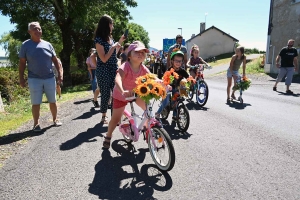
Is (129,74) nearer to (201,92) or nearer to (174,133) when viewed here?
(174,133)

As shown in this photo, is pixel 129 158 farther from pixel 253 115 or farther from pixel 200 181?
pixel 253 115

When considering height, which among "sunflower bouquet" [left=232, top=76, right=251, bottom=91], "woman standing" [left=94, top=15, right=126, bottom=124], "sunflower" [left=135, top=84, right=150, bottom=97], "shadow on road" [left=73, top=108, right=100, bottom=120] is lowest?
"shadow on road" [left=73, top=108, right=100, bottom=120]

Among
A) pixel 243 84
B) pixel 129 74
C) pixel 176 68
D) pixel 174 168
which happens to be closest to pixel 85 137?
pixel 129 74

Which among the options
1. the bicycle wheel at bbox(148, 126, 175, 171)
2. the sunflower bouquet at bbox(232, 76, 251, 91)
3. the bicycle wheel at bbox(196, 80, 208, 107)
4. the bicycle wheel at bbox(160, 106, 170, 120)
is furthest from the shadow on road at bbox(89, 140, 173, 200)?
the sunflower bouquet at bbox(232, 76, 251, 91)

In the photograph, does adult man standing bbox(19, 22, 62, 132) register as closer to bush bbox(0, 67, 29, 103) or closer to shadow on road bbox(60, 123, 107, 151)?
shadow on road bbox(60, 123, 107, 151)

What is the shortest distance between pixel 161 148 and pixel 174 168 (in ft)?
1.25

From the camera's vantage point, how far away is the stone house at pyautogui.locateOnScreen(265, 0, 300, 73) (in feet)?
56.3

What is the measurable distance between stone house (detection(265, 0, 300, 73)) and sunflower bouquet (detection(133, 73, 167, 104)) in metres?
17.7

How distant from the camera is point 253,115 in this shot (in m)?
6.42

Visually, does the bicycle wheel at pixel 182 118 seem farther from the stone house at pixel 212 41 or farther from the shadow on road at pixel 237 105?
the stone house at pixel 212 41

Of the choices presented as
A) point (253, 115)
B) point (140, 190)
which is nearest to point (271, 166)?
point (140, 190)

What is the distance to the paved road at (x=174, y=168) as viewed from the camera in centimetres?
283

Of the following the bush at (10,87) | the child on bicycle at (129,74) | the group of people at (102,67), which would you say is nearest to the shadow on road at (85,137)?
the group of people at (102,67)

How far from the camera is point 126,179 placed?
10.3 ft
